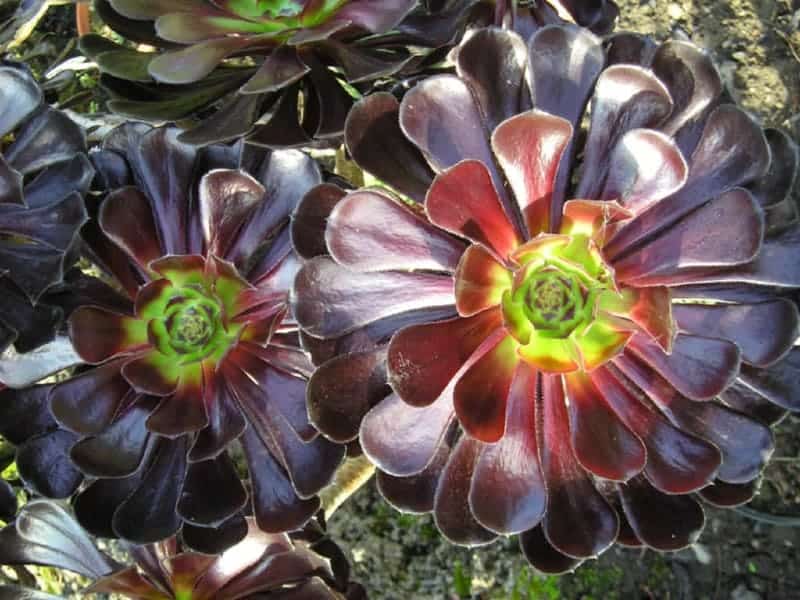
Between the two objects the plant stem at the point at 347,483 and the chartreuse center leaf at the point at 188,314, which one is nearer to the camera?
the chartreuse center leaf at the point at 188,314

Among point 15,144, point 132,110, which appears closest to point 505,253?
point 132,110

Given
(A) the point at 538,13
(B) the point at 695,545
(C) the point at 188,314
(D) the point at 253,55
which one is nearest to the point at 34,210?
(C) the point at 188,314

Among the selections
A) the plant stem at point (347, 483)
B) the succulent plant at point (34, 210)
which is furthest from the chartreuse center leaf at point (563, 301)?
the plant stem at point (347, 483)

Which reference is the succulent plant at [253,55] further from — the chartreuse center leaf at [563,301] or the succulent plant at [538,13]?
the chartreuse center leaf at [563,301]

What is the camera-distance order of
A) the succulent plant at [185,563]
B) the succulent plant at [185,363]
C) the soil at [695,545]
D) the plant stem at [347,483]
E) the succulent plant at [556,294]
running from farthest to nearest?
the soil at [695,545]
the plant stem at [347,483]
the succulent plant at [185,563]
the succulent plant at [185,363]
the succulent plant at [556,294]

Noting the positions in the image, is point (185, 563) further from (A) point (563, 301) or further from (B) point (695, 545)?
(B) point (695, 545)

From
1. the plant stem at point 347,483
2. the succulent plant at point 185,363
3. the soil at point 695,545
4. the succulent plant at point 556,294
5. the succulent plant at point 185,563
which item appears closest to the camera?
the succulent plant at point 556,294

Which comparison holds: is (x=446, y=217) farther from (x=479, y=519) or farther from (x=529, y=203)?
(x=479, y=519)
